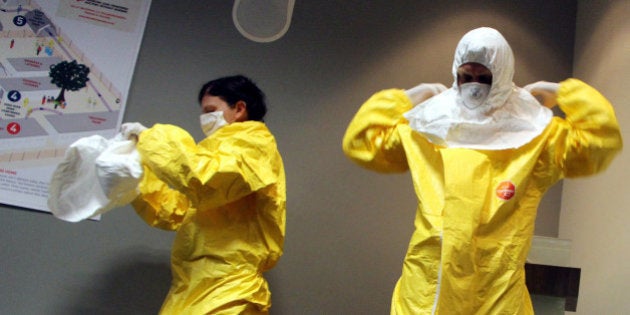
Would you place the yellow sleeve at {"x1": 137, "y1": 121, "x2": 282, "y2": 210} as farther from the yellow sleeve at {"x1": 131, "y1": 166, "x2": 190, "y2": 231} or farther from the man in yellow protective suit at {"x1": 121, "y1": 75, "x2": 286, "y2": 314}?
the yellow sleeve at {"x1": 131, "y1": 166, "x2": 190, "y2": 231}

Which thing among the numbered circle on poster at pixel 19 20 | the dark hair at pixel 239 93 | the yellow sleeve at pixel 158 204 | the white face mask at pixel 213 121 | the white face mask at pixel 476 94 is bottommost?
the yellow sleeve at pixel 158 204

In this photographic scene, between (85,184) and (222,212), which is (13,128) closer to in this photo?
(85,184)

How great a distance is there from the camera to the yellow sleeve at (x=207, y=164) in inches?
55.7

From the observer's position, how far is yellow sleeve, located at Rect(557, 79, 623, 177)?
1297mm

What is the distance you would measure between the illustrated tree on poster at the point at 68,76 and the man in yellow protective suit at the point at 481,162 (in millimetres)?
1167

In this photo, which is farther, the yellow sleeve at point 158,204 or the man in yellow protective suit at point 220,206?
the yellow sleeve at point 158,204

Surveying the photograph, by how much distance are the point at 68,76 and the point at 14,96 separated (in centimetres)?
20

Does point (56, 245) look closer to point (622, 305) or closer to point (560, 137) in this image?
point (560, 137)

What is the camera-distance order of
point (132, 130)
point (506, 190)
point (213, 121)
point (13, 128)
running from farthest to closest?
point (13, 128) < point (213, 121) < point (132, 130) < point (506, 190)

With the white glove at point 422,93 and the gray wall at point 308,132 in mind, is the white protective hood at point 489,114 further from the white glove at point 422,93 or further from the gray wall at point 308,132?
the gray wall at point 308,132

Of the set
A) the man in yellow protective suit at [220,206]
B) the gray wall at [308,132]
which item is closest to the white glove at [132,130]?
the man in yellow protective suit at [220,206]

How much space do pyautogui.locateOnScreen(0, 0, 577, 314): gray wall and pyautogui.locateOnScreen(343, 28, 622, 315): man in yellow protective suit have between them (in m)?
0.67

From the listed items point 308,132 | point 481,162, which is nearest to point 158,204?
point 308,132

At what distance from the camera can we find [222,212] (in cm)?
162
